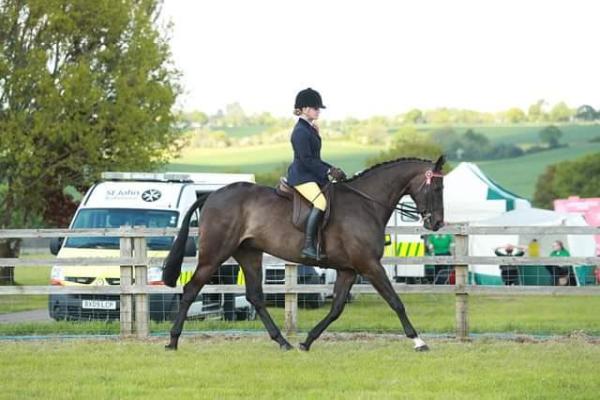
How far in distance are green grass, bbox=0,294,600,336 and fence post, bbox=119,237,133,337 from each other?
0.84m

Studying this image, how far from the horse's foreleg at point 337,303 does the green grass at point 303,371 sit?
196 mm

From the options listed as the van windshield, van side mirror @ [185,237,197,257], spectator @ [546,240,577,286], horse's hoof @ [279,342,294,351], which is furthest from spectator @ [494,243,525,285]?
horse's hoof @ [279,342,294,351]

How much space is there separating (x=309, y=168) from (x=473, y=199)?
2305cm

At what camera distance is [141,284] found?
15.1 meters

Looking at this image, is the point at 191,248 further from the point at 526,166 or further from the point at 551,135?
the point at 551,135

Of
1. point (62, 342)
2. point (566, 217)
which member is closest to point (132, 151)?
point (566, 217)

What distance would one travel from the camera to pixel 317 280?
21453mm

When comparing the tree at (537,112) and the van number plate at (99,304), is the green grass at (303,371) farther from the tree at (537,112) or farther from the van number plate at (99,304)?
the tree at (537,112)

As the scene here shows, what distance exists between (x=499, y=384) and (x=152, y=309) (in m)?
8.48

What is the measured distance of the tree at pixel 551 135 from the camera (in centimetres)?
12500

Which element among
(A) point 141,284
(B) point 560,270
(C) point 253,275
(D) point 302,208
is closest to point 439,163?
(D) point 302,208

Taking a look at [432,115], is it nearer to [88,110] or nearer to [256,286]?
[88,110]

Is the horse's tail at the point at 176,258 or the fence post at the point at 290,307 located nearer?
the horse's tail at the point at 176,258

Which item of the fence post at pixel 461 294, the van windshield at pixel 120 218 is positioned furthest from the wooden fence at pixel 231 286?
the van windshield at pixel 120 218
